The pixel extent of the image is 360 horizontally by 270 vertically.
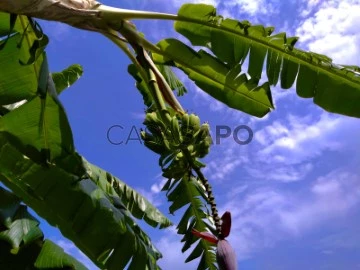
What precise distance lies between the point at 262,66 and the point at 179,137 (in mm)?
744

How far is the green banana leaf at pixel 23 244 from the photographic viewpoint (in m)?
1.66

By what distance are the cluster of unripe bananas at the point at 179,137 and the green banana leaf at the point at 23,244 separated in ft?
1.51

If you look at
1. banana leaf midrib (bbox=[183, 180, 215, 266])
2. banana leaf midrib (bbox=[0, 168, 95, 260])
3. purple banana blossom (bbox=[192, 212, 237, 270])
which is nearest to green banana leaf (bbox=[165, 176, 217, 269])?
banana leaf midrib (bbox=[183, 180, 215, 266])

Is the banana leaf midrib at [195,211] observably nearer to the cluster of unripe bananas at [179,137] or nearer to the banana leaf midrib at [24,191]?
the banana leaf midrib at [24,191]

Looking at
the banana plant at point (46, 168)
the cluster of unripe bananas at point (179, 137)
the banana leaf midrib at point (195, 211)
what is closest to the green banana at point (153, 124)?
the cluster of unripe bananas at point (179, 137)

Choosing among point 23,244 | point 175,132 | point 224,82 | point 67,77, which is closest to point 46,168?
point 23,244

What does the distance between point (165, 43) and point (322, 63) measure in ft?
2.06

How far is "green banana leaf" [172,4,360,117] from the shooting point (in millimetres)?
2070

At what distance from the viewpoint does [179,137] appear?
154 cm

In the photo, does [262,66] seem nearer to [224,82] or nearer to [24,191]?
[224,82]

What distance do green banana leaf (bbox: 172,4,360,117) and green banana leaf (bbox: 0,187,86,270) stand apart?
79cm

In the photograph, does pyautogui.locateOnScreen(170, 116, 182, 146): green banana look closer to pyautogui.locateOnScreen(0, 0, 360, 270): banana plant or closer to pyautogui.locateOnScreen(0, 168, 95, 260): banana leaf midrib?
pyautogui.locateOnScreen(0, 0, 360, 270): banana plant

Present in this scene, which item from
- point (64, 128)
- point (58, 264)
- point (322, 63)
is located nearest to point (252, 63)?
point (322, 63)

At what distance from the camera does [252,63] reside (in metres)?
2.12
